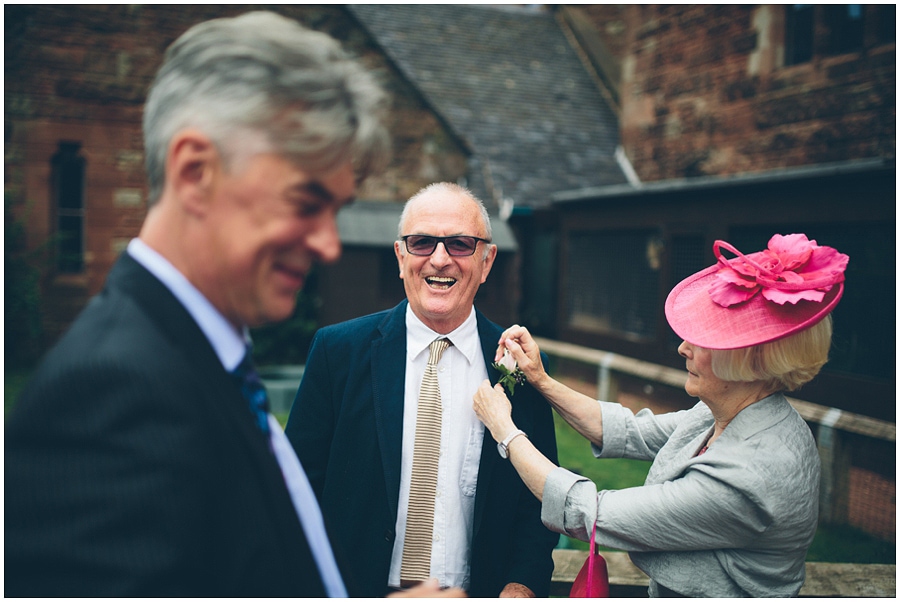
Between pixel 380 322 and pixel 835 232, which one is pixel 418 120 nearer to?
pixel 835 232

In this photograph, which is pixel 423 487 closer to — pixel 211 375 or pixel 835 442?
pixel 211 375

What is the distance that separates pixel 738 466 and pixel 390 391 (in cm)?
119

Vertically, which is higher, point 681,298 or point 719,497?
point 681,298

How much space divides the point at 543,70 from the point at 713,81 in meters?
7.22

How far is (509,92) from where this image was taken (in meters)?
16.1

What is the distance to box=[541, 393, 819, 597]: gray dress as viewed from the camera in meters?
1.74

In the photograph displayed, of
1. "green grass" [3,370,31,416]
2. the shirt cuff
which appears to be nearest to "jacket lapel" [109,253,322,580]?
the shirt cuff

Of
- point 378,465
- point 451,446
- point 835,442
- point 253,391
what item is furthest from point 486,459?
point 835,442

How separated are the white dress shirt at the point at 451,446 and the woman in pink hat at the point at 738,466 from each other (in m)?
0.36

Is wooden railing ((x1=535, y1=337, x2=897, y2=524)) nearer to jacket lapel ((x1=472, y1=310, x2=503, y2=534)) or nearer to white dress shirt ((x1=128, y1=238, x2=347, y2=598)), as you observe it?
jacket lapel ((x1=472, y1=310, x2=503, y2=534))

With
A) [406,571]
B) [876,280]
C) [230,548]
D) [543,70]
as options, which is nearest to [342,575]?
[230,548]

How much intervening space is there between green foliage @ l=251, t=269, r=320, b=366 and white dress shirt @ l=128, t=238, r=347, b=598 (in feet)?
32.0

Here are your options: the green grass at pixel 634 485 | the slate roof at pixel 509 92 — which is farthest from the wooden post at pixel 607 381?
the slate roof at pixel 509 92

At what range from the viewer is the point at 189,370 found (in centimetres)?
97
